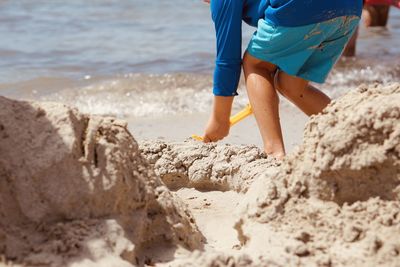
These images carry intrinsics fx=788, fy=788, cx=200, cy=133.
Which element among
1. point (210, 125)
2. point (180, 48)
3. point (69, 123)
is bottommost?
point (180, 48)

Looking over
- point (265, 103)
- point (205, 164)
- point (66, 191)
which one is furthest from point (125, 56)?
point (66, 191)

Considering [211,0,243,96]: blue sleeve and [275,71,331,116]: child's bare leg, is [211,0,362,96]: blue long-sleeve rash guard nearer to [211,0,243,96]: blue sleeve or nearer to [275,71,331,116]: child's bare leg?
[211,0,243,96]: blue sleeve

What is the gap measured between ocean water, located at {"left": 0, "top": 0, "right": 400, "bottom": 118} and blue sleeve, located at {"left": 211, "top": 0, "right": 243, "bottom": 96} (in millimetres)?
2283

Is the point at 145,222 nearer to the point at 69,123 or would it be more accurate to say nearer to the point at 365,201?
the point at 69,123

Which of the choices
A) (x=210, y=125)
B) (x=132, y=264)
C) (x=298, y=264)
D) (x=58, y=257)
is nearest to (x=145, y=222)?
(x=132, y=264)

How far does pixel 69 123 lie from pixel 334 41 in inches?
64.7

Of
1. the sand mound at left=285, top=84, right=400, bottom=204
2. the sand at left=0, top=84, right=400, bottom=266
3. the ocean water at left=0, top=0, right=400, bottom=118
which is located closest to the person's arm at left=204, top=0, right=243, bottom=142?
the sand at left=0, top=84, right=400, bottom=266

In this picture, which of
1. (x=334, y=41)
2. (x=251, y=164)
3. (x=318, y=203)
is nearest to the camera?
(x=318, y=203)

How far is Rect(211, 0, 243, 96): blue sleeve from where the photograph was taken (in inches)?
131

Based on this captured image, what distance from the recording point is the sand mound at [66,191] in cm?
209

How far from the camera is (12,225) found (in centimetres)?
213

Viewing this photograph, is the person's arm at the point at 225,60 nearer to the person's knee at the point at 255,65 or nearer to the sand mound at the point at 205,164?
the person's knee at the point at 255,65

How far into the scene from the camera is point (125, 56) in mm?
7770

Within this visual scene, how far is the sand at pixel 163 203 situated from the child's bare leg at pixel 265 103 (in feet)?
3.24
